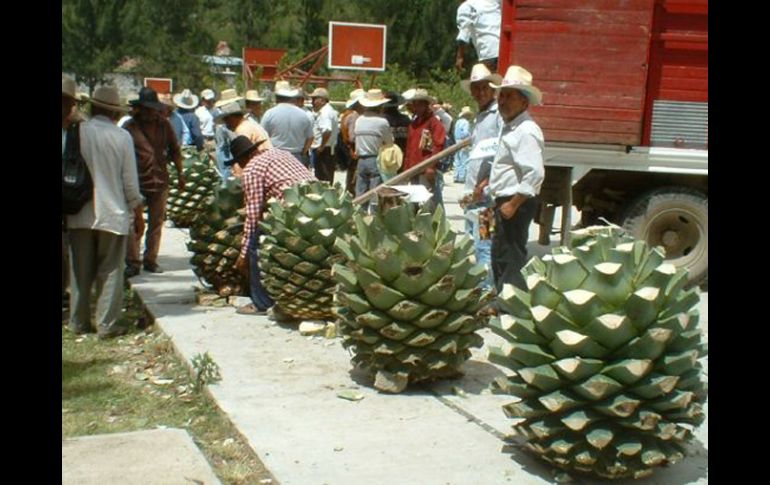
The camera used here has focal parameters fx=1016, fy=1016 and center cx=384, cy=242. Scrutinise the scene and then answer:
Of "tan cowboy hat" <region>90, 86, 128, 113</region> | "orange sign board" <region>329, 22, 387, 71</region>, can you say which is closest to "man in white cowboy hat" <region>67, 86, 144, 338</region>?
"tan cowboy hat" <region>90, 86, 128, 113</region>

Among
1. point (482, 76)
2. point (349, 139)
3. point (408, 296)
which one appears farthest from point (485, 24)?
point (408, 296)

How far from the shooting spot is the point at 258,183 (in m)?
7.57

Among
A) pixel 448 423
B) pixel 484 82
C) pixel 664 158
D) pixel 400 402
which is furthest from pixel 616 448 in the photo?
pixel 664 158

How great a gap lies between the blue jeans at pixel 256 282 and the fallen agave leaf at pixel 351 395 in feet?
7.24

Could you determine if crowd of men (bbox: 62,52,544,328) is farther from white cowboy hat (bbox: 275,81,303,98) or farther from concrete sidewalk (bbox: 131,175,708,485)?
white cowboy hat (bbox: 275,81,303,98)

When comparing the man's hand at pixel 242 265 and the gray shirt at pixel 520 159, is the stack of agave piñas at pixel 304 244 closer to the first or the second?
the man's hand at pixel 242 265

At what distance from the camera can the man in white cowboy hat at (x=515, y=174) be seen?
6.83m

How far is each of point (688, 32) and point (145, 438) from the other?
6.34m

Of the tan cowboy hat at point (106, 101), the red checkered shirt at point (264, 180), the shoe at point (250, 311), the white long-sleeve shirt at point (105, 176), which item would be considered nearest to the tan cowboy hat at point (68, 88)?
the tan cowboy hat at point (106, 101)

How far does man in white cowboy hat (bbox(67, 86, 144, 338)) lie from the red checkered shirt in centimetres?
83

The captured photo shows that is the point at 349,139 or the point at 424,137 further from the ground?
the point at 424,137

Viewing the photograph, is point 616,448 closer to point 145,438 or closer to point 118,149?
point 145,438

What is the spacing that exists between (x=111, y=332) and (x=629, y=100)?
4.92 m

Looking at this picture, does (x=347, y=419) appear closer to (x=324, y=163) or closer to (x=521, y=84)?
(x=521, y=84)
